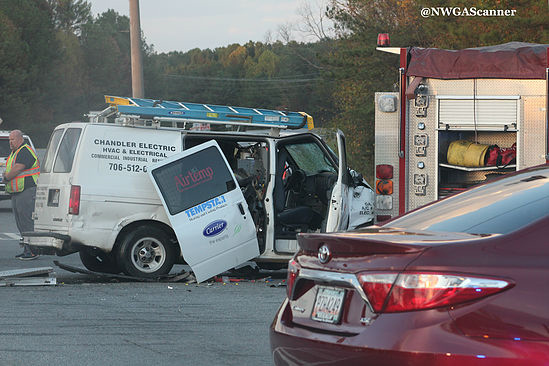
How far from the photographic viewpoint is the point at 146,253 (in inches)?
439

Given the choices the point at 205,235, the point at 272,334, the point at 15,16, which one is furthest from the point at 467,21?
the point at 15,16

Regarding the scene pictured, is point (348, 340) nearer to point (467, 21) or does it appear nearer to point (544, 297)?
point (544, 297)

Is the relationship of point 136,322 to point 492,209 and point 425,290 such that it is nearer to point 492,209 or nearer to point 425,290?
point 492,209

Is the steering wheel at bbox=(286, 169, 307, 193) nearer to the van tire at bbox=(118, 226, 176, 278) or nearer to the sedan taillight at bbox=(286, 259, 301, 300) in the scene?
the van tire at bbox=(118, 226, 176, 278)

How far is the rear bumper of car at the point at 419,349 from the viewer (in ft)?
11.8

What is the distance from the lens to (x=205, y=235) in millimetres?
10695

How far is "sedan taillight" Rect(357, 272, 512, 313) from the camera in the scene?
370 centimetres

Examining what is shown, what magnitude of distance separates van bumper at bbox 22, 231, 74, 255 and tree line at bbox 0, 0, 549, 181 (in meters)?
16.9

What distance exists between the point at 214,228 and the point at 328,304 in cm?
656

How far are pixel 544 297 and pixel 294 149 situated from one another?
845 centimetres

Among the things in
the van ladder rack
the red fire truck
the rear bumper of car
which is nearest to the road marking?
the van ladder rack

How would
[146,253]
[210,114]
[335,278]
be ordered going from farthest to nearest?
[210,114] < [146,253] < [335,278]
